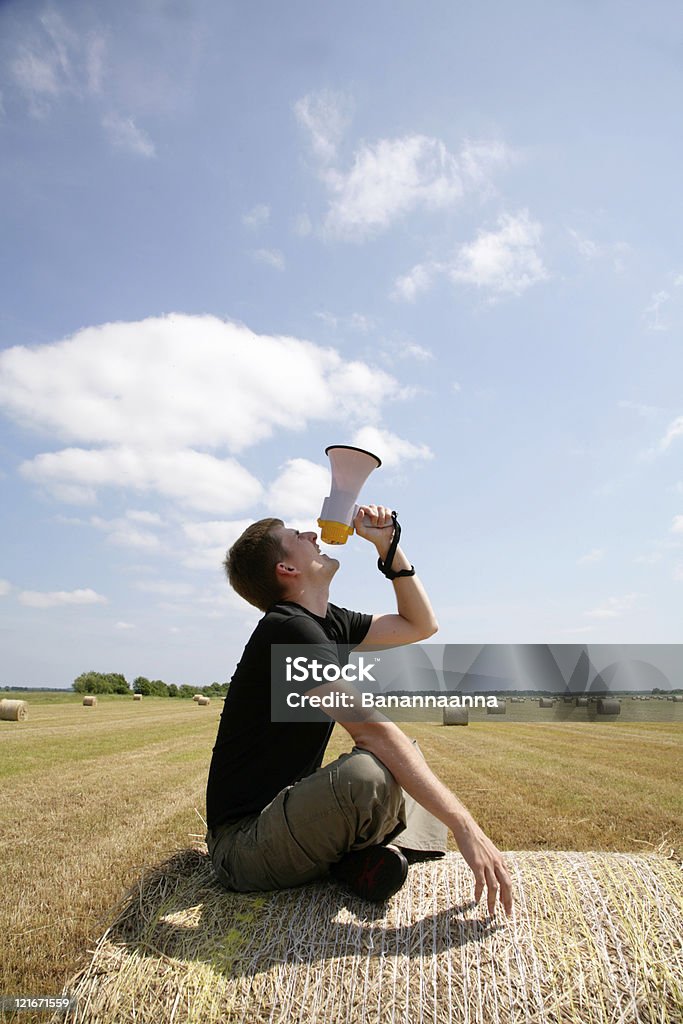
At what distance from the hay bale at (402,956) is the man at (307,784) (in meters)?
0.14

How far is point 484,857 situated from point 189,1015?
3.75 ft

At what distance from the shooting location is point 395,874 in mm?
2838

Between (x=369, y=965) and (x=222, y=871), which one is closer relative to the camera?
(x=369, y=965)

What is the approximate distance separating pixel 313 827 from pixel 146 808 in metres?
5.56

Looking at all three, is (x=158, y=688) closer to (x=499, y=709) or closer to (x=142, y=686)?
(x=142, y=686)

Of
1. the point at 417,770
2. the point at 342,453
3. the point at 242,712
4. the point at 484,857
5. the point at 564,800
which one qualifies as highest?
the point at 342,453

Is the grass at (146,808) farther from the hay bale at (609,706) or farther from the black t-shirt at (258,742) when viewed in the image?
the hay bale at (609,706)

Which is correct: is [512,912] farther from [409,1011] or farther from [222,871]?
[222,871]

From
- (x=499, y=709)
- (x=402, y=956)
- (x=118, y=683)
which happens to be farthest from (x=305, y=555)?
(x=118, y=683)

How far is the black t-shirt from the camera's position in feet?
10.1

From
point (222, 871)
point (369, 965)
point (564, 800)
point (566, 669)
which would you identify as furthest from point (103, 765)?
point (566, 669)

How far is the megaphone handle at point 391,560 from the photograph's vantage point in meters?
3.86

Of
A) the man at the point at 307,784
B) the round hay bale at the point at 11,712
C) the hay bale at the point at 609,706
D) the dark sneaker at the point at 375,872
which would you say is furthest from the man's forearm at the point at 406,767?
the round hay bale at the point at 11,712

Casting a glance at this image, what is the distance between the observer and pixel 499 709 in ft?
88.1
